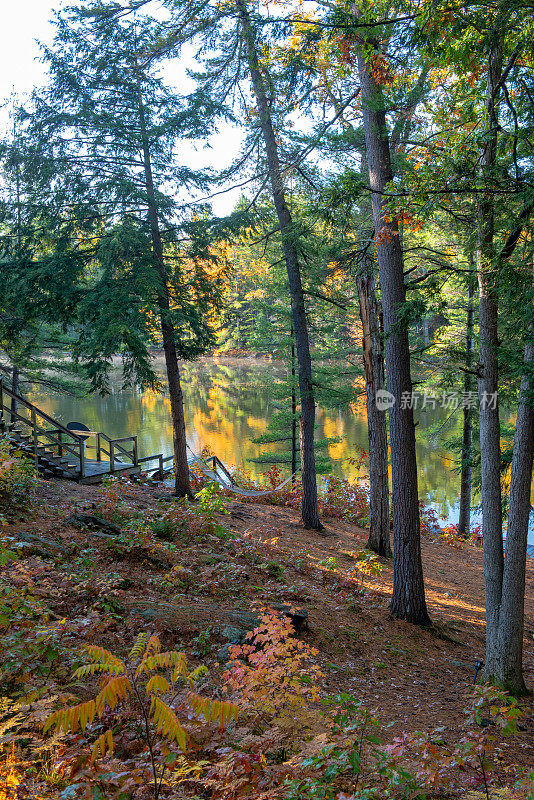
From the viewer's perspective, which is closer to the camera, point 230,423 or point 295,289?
point 295,289

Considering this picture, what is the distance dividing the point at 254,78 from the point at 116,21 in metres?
2.75

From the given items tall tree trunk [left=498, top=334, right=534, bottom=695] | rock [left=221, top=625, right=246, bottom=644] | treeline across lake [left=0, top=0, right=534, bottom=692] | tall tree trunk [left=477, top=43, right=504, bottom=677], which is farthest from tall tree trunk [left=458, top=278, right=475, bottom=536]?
rock [left=221, top=625, right=246, bottom=644]

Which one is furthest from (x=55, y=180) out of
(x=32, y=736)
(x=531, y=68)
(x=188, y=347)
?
(x=32, y=736)

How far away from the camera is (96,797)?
226 centimetres

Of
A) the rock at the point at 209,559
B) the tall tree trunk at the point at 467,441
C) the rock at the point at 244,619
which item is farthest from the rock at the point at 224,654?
the tall tree trunk at the point at 467,441

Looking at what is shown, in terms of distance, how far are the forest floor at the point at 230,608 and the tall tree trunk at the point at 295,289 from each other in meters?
1.94

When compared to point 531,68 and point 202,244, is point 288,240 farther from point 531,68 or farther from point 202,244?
point 531,68

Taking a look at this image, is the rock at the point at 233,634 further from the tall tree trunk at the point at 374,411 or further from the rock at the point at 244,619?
the tall tree trunk at the point at 374,411

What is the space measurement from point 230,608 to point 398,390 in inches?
148

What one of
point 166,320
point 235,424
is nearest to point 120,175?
point 166,320

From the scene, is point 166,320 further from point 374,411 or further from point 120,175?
point 374,411

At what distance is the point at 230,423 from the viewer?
2923 cm

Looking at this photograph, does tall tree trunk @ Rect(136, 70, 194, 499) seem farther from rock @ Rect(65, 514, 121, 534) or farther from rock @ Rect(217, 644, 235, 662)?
rock @ Rect(217, 644, 235, 662)

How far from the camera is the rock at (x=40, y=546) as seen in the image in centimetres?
582
